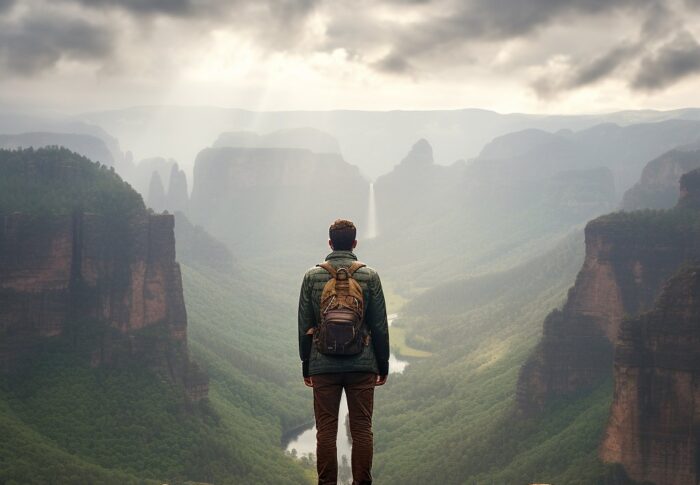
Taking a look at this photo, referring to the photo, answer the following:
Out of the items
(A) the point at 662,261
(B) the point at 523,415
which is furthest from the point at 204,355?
(A) the point at 662,261

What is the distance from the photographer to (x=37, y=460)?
73750 millimetres

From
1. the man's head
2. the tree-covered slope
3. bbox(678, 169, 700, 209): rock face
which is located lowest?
the tree-covered slope

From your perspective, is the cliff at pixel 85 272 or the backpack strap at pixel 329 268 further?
the cliff at pixel 85 272

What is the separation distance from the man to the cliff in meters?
77.3

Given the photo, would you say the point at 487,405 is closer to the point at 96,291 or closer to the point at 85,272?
the point at 96,291

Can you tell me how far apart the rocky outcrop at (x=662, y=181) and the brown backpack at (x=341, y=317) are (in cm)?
15851

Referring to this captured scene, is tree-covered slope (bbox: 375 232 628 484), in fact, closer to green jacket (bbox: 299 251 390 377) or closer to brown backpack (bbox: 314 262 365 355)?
green jacket (bbox: 299 251 390 377)

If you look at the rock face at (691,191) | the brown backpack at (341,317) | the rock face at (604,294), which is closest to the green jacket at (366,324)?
the brown backpack at (341,317)

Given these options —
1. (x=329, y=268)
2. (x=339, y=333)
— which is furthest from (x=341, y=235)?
(x=339, y=333)

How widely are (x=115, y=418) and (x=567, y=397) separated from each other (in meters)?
51.9

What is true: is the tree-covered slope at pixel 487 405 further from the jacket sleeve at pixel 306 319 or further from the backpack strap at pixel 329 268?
the backpack strap at pixel 329 268

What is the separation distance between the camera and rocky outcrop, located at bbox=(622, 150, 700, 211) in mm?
171125

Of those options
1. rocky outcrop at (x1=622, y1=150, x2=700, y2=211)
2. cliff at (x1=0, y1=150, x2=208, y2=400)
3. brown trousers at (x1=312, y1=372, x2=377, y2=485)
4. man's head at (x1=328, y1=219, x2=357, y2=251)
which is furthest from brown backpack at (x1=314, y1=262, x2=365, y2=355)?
rocky outcrop at (x1=622, y1=150, x2=700, y2=211)

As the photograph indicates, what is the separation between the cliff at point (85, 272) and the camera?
91062mm
